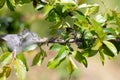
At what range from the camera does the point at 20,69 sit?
0.95 m

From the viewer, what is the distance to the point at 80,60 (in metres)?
0.97

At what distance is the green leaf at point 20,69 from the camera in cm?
95

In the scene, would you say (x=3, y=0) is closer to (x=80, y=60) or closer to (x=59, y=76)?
(x=80, y=60)

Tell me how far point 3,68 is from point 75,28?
0.66 ft

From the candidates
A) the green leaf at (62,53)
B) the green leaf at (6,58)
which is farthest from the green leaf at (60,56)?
the green leaf at (6,58)

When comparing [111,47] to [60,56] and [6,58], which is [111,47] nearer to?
[60,56]

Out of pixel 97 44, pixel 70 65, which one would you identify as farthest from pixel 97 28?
pixel 70 65

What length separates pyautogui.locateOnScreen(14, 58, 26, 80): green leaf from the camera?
3.10 feet

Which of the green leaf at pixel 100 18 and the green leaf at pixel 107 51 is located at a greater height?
the green leaf at pixel 100 18

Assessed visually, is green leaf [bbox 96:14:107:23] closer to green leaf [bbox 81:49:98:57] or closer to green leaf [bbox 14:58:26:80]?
green leaf [bbox 81:49:98:57]

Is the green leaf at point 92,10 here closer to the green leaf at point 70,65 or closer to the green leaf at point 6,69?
the green leaf at point 70,65

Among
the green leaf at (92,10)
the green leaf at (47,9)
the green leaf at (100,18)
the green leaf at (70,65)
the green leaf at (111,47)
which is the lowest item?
the green leaf at (70,65)

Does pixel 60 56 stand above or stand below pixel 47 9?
below

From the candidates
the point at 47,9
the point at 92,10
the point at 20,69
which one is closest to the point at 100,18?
the point at 92,10
